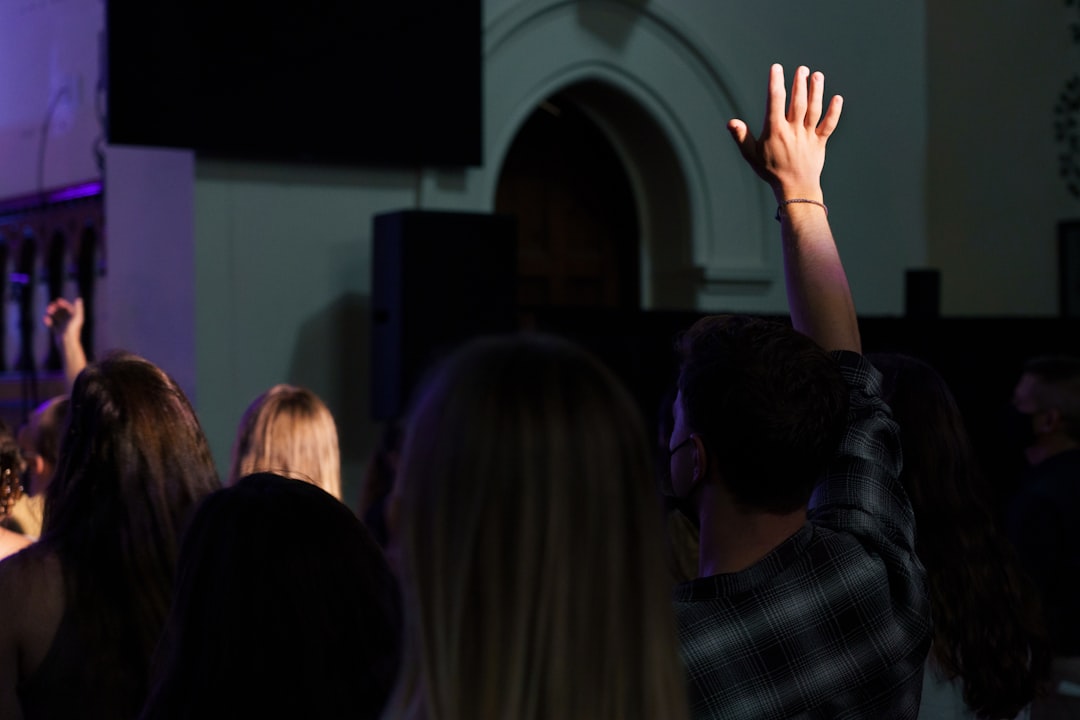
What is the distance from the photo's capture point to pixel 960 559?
236 cm

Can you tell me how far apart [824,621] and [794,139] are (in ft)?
2.36

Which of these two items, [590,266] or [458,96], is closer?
[458,96]

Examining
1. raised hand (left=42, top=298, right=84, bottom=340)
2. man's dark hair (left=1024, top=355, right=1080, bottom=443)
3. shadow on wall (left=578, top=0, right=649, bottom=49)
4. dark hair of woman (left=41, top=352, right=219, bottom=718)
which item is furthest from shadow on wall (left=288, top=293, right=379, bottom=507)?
dark hair of woman (left=41, top=352, right=219, bottom=718)

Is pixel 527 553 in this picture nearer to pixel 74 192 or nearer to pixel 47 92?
pixel 74 192

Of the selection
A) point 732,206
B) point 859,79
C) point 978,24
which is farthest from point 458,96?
point 978,24

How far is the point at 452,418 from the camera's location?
108 centimetres

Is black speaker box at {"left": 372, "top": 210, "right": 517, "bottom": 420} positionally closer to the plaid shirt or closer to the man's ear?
the man's ear

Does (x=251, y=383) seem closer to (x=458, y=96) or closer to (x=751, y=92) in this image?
(x=458, y=96)

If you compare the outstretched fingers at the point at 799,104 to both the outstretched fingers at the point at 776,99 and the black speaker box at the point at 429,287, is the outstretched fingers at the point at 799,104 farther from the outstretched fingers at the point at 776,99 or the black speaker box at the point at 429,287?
the black speaker box at the point at 429,287

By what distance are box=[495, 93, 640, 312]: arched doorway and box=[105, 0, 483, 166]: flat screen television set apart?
52.4 inches

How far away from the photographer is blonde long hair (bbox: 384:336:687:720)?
107 centimetres

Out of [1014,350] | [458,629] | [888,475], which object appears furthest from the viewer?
[1014,350]

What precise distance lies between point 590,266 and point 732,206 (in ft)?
3.06

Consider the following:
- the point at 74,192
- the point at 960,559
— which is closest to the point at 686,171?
the point at 74,192
